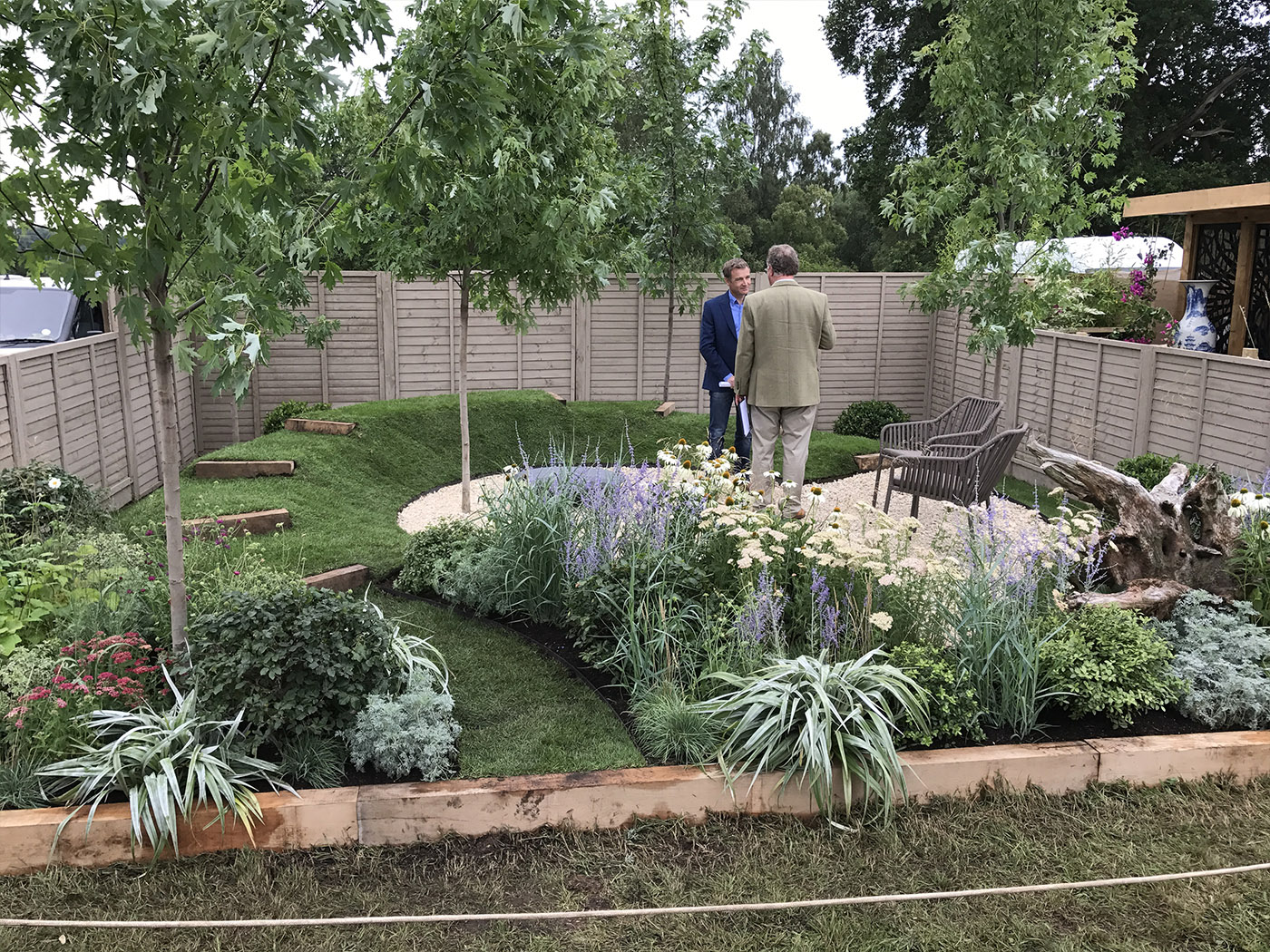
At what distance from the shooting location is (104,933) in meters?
2.87

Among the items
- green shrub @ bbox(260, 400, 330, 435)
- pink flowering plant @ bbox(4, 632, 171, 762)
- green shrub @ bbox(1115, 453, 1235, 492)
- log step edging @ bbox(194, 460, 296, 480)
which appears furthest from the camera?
green shrub @ bbox(260, 400, 330, 435)

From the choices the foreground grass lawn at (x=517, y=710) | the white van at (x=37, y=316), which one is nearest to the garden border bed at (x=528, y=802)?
the foreground grass lawn at (x=517, y=710)

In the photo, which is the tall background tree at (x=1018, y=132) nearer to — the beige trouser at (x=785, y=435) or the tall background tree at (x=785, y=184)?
the beige trouser at (x=785, y=435)

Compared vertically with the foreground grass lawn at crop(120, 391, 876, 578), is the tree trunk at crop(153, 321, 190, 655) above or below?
above

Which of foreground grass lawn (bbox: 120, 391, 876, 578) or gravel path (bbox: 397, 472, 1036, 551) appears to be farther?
gravel path (bbox: 397, 472, 1036, 551)

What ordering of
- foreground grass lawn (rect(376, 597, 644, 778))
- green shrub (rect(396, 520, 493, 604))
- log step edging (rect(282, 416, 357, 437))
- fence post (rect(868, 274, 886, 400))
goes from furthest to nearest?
fence post (rect(868, 274, 886, 400))
log step edging (rect(282, 416, 357, 437))
green shrub (rect(396, 520, 493, 604))
foreground grass lawn (rect(376, 597, 644, 778))

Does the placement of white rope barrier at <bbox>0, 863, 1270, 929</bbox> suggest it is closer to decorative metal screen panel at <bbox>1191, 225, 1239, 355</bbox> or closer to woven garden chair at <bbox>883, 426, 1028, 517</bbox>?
woven garden chair at <bbox>883, 426, 1028, 517</bbox>

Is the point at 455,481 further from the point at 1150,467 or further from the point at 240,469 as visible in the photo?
the point at 1150,467

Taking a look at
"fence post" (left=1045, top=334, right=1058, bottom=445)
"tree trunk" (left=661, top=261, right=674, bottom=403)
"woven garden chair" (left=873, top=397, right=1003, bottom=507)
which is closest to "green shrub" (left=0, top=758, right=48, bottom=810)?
"woven garden chair" (left=873, top=397, right=1003, bottom=507)

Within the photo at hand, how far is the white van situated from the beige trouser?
644 cm

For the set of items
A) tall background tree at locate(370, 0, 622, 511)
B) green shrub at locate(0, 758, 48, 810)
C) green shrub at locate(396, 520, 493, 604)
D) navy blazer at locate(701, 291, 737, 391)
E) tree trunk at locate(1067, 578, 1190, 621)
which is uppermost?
tall background tree at locate(370, 0, 622, 511)

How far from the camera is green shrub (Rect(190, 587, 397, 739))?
355 cm

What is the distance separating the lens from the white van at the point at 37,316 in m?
9.24

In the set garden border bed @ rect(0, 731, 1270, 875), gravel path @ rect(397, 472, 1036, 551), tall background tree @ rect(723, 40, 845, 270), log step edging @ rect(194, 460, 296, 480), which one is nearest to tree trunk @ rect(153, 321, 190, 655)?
garden border bed @ rect(0, 731, 1270, 875)
